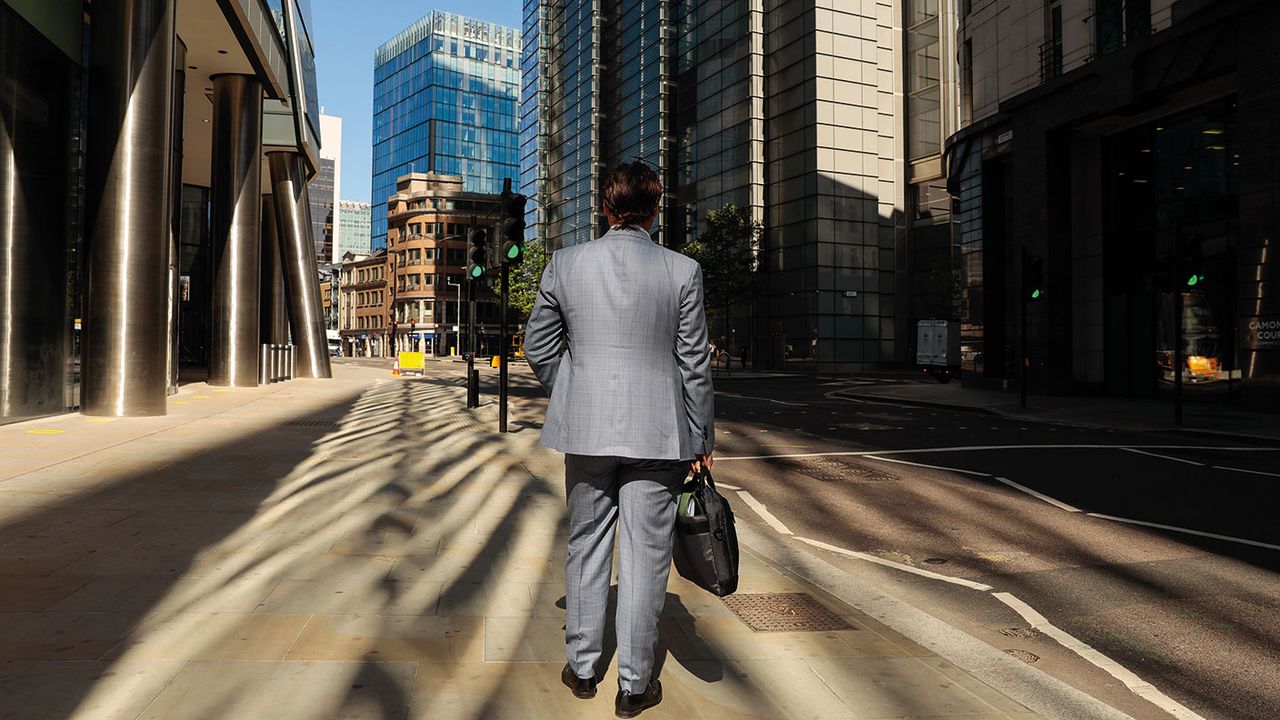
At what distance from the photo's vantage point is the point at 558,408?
308cm

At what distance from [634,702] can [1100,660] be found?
2.36 m

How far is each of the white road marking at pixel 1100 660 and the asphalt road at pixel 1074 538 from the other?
0.06 ft

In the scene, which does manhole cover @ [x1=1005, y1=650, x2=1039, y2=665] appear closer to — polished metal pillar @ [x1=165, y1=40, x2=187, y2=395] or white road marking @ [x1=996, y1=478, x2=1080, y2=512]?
white road marking @ [x1=996, y1=478, x2=1080, y2=512]

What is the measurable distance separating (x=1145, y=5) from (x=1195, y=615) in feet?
67.2

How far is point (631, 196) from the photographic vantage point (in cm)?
317

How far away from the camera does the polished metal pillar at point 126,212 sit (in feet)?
42.8

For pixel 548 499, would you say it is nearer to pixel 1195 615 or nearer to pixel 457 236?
pixel 1195 615

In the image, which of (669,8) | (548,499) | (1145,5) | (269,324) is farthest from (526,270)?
(548,499)

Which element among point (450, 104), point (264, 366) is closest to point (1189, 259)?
point (264, 366)

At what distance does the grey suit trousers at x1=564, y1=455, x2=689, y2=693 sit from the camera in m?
2.92

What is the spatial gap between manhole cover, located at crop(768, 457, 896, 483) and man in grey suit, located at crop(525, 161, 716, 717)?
248 inches

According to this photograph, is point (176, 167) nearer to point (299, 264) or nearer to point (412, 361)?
point (299, 264)

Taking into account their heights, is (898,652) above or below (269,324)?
below

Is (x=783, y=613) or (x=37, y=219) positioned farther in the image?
(x=37, y=219)
